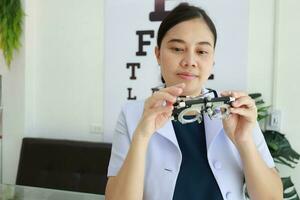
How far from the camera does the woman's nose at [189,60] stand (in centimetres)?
72

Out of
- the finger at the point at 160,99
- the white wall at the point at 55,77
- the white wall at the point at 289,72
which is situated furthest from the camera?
the white wall at the point at 55,77

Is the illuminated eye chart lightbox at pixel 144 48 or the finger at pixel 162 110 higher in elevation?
the illuminated eye chart lightbox at pixel 144 48

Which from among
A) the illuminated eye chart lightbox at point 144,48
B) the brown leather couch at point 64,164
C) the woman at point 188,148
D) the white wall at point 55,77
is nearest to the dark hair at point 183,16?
the woman at point 188,148

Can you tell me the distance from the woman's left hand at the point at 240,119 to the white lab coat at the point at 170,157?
31 mm

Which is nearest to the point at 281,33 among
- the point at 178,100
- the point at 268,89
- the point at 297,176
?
the point at 268,89

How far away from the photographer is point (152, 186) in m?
0.73

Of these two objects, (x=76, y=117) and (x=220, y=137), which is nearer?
(x=220, y=137)

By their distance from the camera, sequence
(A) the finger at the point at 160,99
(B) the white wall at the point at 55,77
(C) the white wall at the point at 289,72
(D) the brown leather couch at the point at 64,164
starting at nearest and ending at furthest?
1. (A) the finger at the point at 160,99
2. (C) the white wall at the point at 289,72
3. (D) the brown leather couch at the point at 64,164
4. (B) the white wall at the point at 55,77

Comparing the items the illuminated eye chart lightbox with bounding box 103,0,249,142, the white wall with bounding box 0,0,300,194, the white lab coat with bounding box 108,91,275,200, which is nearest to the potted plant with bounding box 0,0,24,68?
the white wall with bounding box 0,0,300,194

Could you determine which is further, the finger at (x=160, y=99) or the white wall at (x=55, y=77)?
the white wall at (x=55, y=77)

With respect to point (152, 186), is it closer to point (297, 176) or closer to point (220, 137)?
point (220, 137)

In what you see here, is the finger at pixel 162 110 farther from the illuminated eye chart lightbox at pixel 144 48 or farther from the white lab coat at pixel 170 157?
the illuminated eye chart lightbox at pixel 144 48

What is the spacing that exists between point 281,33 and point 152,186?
159 centimetres

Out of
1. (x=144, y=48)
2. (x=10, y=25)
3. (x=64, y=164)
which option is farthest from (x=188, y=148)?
(x=10, y=25)
